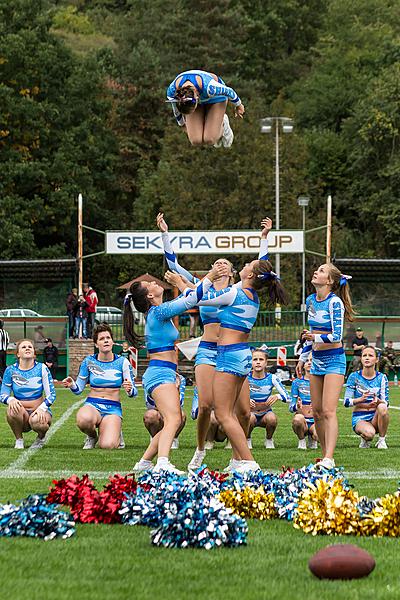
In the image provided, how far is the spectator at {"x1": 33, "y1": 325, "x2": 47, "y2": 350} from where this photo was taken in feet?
92.2

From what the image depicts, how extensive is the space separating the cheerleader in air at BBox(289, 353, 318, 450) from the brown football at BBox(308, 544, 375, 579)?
697 centimetres

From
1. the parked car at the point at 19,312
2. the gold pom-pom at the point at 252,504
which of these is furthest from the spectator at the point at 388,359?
the gold pom-pom at the point at 252,504

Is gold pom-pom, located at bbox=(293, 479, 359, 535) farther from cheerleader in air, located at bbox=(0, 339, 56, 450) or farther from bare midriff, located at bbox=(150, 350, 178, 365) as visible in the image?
cheerleader in air, located at bbox=(0, 339, 56, 450)

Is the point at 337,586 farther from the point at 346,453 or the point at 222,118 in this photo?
the point at 346,453

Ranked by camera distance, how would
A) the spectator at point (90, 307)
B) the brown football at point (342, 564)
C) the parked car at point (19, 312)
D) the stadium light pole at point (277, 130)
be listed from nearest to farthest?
the brown football at point (342, 564)
the spectator at point (90, 307)
the parked car at point (19, 312)
the stadium light pole at point (277, 130)

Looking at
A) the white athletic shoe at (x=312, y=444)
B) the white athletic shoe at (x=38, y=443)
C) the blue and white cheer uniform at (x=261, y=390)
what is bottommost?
the white athletic shoe at (x=312, y=444)

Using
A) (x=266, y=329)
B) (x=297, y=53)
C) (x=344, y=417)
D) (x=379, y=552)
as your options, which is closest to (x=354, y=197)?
(x=297, y=53)

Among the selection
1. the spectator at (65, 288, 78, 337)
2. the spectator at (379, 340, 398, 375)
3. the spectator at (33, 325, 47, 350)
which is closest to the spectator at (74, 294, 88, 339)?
the spectator at (65, 288, 78, 337)

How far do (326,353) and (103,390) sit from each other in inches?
123

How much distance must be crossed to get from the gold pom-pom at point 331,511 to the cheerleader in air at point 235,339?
2428 mm

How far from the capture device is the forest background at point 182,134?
2110 inches

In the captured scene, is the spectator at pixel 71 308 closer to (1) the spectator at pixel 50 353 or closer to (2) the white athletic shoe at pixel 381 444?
(1) the spectator at pixel 50 353

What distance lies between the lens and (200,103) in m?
9.83

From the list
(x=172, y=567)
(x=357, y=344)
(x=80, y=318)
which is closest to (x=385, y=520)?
(x=172, y=567)
